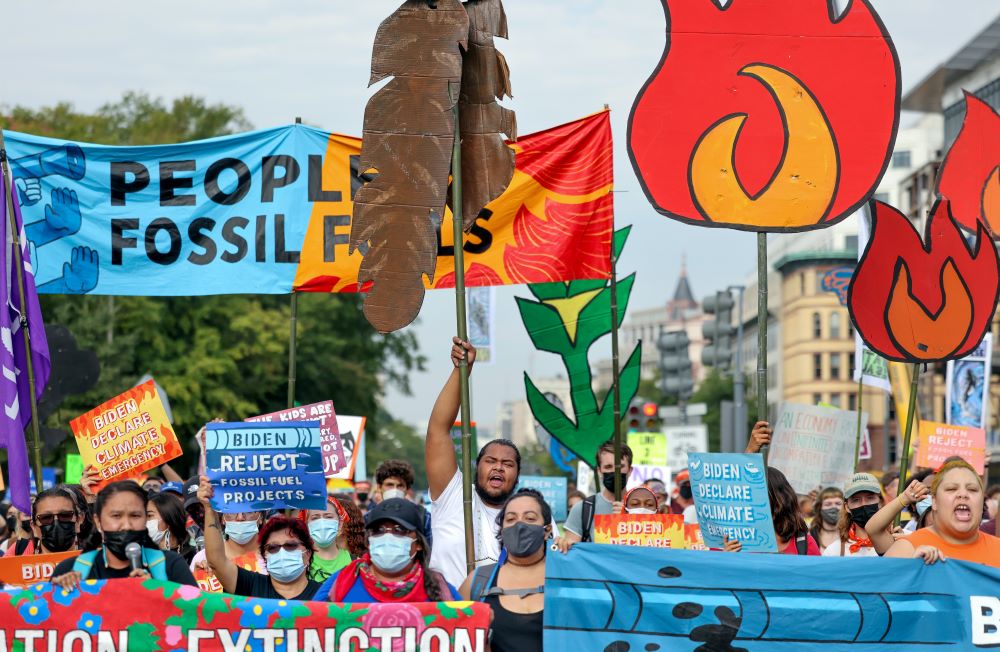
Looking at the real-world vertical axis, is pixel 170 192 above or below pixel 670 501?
above

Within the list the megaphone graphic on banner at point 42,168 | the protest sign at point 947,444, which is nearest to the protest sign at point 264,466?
the megaphone graphic on banner at point 42,168

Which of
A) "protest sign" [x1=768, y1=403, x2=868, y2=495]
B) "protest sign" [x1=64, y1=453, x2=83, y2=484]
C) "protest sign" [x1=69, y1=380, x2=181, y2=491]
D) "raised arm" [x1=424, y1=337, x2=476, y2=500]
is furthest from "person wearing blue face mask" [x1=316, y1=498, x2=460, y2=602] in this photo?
"protest sign" [x1=64, y1=453, x2=83, y2=484]

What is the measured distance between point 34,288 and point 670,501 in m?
6.75

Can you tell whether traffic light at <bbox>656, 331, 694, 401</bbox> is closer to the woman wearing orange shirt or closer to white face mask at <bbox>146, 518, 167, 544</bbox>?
white face mask at <bbox>146, 518, 167, 544</bbox>

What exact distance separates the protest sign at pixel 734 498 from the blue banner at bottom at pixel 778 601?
1.75 feet

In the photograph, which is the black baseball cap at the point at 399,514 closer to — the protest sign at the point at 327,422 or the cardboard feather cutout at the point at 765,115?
the cardboard feather cutout at the point at 765,115

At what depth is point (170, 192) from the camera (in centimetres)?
1108

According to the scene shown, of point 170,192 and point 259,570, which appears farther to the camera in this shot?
point 170,192

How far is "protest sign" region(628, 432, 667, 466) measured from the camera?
20.9 metres

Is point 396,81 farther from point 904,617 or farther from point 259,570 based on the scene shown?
point 904,617

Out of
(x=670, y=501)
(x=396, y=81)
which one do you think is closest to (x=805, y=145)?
(x=396, y=81)

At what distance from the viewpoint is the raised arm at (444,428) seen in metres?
6.88

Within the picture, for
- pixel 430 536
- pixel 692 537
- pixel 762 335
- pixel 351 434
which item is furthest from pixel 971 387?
pixel 430 536

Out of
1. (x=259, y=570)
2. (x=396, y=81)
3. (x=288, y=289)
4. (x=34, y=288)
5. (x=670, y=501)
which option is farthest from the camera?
(x=670, y=501)
